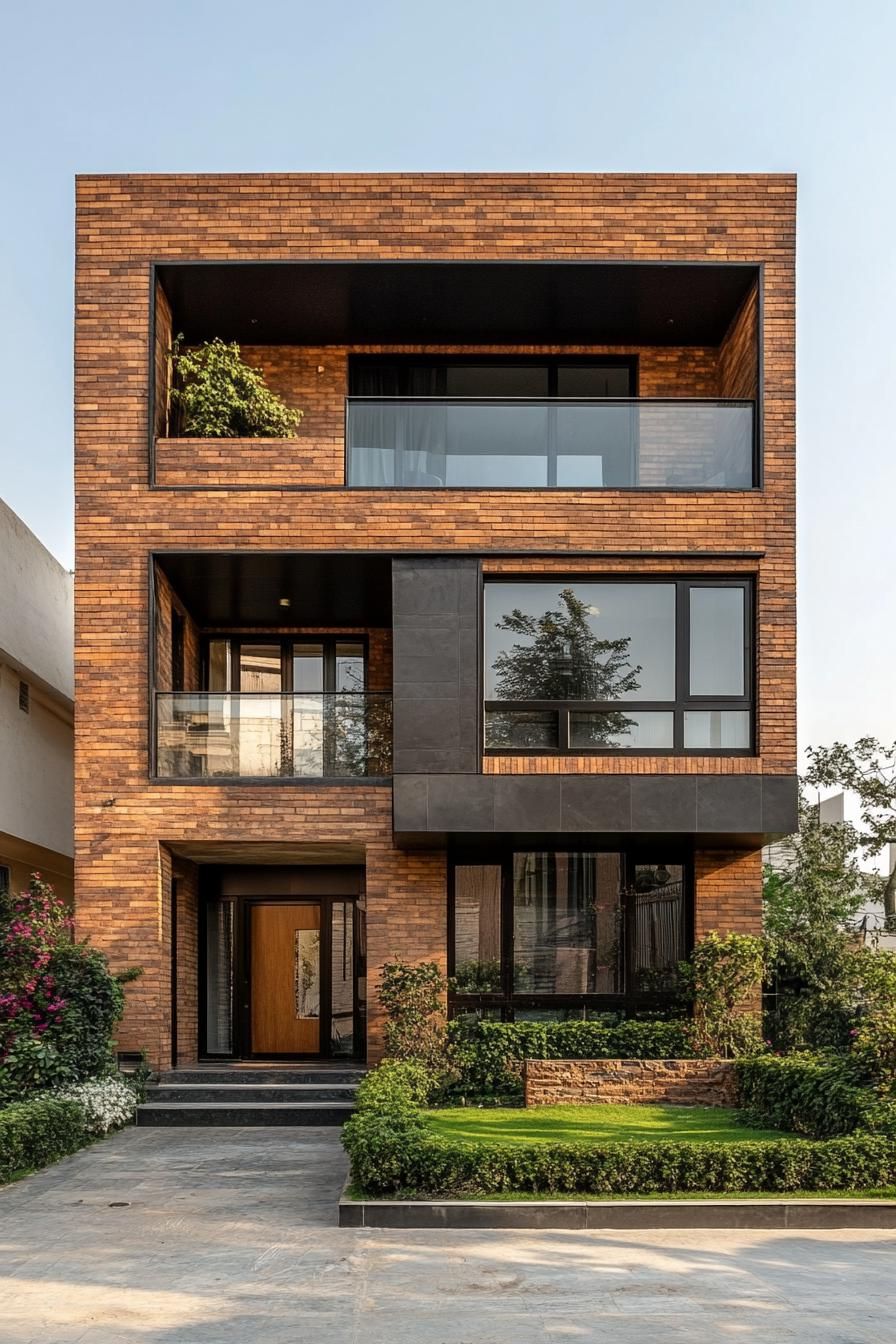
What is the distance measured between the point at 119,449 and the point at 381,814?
536 cm

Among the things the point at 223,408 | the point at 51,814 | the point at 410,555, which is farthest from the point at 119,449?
the point at 51,814

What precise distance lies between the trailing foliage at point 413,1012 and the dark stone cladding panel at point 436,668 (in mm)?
2085

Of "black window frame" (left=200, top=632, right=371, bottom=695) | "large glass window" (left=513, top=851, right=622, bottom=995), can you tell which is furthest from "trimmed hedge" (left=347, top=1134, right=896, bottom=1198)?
"black window frame" (left=200, top=632, right=371, bottom=695)

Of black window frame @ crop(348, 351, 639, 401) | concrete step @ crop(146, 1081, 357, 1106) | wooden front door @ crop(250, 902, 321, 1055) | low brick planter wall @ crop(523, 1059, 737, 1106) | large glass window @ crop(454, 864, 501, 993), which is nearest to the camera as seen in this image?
low brick planter wall @ crop(523, 1059, 737, 1106)

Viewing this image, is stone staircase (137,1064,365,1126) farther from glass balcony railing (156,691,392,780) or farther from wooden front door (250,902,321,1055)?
glass balcony railing (156,691,392,780)

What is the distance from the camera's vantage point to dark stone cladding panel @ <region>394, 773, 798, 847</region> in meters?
15.2

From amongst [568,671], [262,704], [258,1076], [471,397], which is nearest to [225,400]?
[471,397]

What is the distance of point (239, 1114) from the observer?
14.7m

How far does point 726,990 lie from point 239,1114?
5.65 m

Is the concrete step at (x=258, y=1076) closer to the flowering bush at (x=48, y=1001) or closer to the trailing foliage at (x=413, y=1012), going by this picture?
the trailing foliage at (x=413, y=1012)

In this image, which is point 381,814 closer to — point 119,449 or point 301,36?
point 119,449

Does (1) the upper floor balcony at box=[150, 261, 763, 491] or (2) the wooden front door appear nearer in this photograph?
(1) the upper floor balcony at box=[150, 261, 763, 491]

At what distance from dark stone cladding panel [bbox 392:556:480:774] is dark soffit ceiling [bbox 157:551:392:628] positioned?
2.07 ft

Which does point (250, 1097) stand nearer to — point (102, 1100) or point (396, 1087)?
point (102, 1100)
